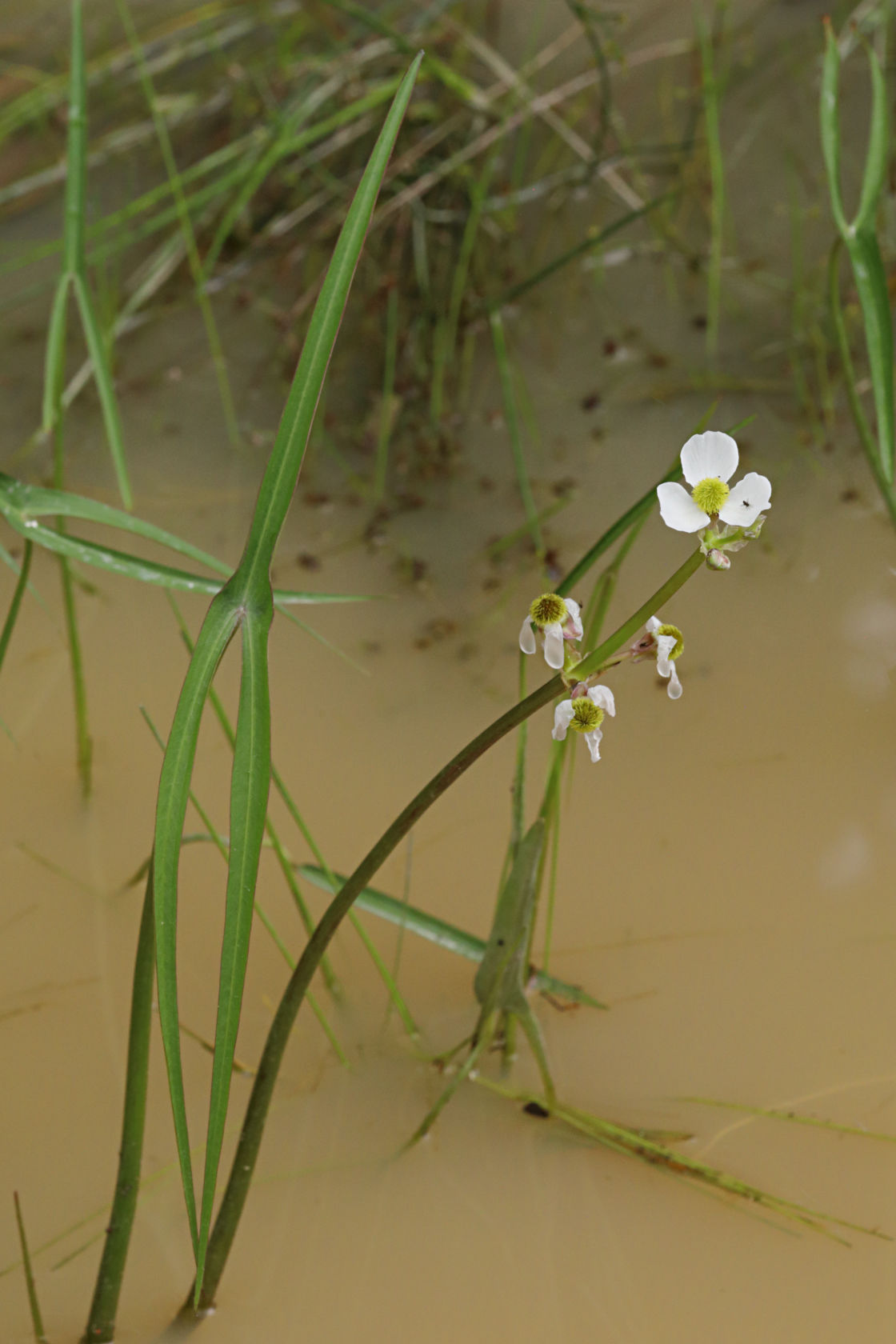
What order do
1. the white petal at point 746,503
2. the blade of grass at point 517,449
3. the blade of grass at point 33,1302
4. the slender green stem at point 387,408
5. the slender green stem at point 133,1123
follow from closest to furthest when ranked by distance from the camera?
the white petal at point 746,503 → the slender green stem at point 133,1123 → the blade of grass at point 33,1302 → the blade of grass at point 517,449 → the slender green stem at point 387,408

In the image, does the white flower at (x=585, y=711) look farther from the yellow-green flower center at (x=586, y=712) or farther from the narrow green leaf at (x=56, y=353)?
the narrow green leaf at (x=56, y=353)

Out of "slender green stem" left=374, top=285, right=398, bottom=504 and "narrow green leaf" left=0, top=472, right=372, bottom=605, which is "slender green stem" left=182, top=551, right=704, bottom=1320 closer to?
"narrow green leaf" left=0, top=472, right=372, bottom=605

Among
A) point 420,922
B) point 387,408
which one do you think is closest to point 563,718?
point 420,922

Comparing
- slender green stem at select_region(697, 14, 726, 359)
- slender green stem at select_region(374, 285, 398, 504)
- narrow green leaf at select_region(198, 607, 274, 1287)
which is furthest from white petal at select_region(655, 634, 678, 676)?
slender green stem at select_region(697, 14, 726, 359)

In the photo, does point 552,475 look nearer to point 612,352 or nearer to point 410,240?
point 612,352

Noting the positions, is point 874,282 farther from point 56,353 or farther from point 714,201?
point 714,201

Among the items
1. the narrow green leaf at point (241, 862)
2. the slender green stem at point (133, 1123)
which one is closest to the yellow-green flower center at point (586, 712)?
the narrow green leaf at point (241, 862)
